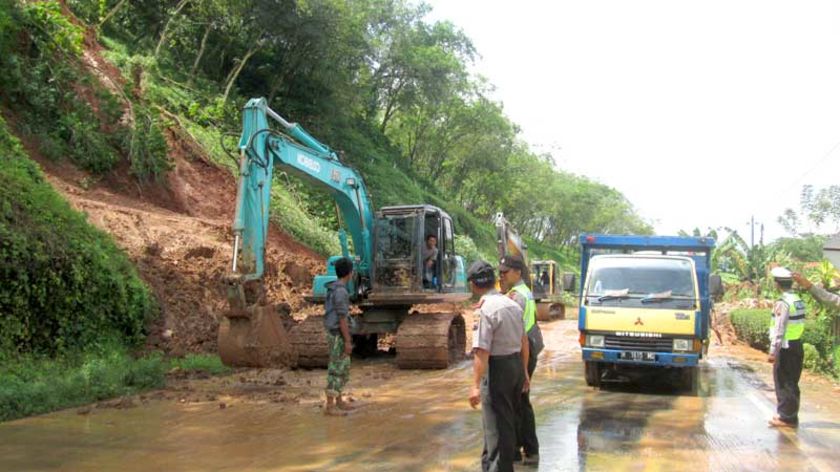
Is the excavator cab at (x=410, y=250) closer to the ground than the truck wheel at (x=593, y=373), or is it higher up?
higher up

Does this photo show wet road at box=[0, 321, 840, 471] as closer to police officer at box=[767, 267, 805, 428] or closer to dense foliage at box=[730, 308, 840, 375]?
police officer at box=[767, 267, 805, 428]

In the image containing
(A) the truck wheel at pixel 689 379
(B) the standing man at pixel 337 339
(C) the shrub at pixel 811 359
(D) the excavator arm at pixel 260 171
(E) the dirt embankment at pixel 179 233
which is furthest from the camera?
(C) the shrub at pixel 811 359

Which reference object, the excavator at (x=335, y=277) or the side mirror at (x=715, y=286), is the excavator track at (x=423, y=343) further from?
the side mirror at (x=715, y=286)

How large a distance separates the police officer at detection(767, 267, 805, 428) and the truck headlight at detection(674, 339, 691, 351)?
1689mm

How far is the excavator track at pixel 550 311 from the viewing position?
2821 cm

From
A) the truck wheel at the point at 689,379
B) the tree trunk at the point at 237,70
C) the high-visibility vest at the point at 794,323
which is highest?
the tree trunk at the point at 237,70

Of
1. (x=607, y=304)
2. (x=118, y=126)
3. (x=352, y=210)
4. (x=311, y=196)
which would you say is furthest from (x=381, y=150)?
(x=607, y=304)

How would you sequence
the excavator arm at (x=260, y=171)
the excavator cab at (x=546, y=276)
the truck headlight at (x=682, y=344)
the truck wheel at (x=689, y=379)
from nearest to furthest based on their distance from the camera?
the truck headlight at (x=682, y=344) → the excavator arm at (x=260, y=171) → the truck wheel at (x=689, y=379) → the excavator cab at (x=546, y=276)

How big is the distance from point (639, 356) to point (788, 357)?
219 centimetres

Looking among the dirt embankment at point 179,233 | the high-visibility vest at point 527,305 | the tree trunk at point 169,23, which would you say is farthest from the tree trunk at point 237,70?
the high-visibility vest at point 527,305

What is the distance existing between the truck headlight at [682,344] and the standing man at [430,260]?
4956mm

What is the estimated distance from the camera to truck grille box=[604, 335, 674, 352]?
10.1m

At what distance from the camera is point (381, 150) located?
1719 inches

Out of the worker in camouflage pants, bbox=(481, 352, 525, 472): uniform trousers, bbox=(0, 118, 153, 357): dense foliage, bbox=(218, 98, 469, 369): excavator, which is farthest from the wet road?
bbox=(0, 118, 153, 357): dense foliage
